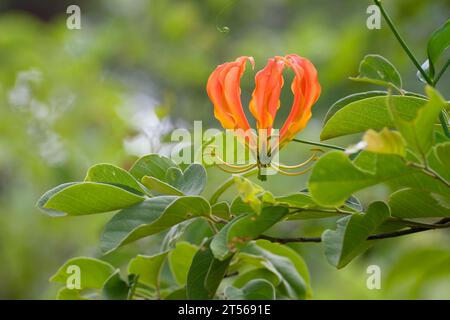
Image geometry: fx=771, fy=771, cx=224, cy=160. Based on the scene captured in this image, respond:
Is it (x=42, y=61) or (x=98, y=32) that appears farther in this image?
(x=98, y=32)

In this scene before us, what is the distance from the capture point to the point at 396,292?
7.65 feet

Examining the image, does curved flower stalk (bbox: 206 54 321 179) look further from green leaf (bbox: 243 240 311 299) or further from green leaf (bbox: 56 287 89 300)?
green leaf (bbox: 56 287 89 300)

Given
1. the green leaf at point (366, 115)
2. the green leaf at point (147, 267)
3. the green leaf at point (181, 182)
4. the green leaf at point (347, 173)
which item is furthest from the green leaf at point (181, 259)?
the green leaf at point (347, 173)

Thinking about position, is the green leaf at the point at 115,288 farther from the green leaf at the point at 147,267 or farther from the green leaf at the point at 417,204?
the green leaf at the point at 417,204

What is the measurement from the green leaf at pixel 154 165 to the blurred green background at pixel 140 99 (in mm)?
704

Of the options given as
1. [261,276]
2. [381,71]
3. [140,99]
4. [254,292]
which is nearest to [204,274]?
[254,292]

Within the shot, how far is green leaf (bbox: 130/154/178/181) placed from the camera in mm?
906

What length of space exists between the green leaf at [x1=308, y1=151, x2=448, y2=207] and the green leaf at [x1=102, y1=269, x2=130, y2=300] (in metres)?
0.40

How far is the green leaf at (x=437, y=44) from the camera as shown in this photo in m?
0.86
